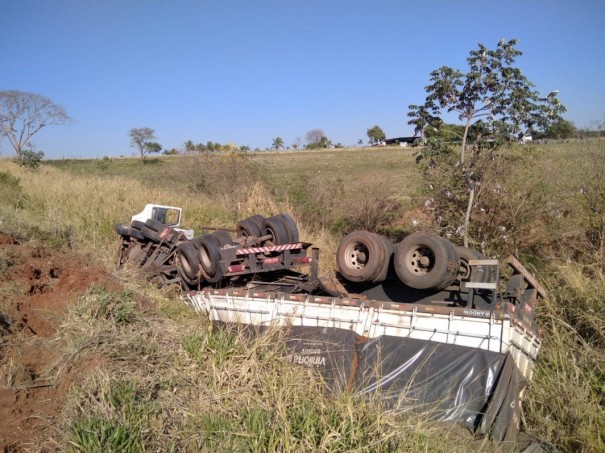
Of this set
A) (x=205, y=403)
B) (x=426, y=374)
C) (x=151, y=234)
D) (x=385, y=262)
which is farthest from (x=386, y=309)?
(x=151, y=234)

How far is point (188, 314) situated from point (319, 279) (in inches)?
84.1

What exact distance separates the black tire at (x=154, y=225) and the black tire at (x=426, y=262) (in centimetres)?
458

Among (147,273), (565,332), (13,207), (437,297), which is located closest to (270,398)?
(437,297)

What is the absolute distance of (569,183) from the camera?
9.31m

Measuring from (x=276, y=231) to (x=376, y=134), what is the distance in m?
75.2

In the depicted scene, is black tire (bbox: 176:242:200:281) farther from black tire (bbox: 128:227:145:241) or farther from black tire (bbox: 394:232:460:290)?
black tire (bbox: 394:232:460:290)

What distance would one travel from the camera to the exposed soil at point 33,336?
142 inches

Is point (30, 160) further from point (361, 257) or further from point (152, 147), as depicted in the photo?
point (152, 147)

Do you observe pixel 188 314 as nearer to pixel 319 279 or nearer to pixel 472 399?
pixel 319 279

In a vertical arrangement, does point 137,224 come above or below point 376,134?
below

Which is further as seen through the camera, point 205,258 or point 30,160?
point 30,160

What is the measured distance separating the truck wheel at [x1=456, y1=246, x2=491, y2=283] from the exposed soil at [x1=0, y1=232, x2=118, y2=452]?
463cm

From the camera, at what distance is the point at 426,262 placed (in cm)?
660

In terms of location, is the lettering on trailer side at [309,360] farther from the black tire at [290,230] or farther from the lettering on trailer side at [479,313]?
the black tire at [290,230]
